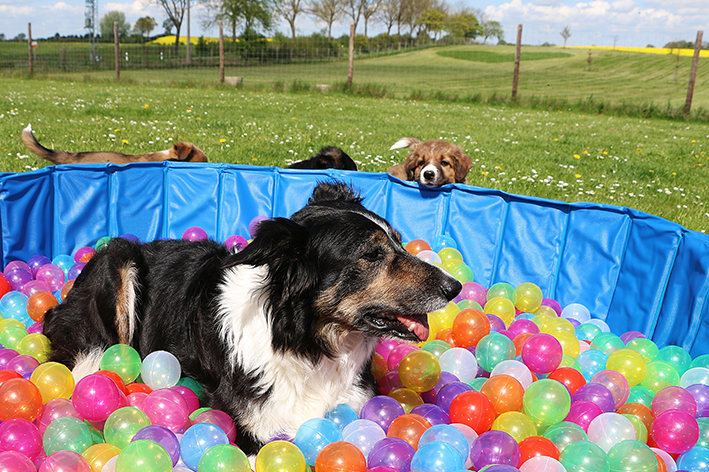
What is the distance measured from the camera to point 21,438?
9.29 feet

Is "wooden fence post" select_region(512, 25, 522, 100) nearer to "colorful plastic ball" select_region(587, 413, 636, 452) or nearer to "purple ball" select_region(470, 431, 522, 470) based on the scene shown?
"colorful plastic ball" select_region(587, 413, 636, 452)

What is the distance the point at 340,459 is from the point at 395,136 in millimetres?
9757

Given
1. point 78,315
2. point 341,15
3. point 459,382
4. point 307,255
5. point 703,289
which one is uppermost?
point 341,15

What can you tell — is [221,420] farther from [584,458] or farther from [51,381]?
[584,458]

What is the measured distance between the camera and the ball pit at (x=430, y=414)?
2812 mm

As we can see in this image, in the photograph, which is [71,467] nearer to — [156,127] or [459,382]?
[459,382]

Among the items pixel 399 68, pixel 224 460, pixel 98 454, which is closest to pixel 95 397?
pixel 98 454

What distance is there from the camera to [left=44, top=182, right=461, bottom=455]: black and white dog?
8.54 feet

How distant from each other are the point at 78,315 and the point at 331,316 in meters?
1.96

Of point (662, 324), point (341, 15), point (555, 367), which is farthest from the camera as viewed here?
point (341, 15)

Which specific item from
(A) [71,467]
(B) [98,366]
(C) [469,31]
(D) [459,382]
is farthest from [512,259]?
(C) [469,31]

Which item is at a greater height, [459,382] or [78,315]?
[78,315]

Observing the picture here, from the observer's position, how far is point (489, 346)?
3955mm

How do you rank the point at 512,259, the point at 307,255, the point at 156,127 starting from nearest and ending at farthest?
the point at 307,255 → the point at 512,259 → the point at 156,127
